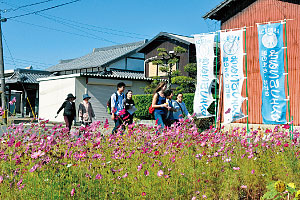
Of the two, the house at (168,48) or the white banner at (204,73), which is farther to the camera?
the house at (168,48)

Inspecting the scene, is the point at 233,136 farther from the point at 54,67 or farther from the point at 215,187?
the point at 54,67

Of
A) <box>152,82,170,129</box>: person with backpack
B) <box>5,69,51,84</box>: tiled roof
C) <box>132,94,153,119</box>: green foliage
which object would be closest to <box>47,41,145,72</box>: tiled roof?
<box>5,69,51,84</box>: tiled roof

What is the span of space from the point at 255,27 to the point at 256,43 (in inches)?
25.3

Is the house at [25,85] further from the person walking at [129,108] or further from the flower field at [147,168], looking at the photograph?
the flower field at [147,168]

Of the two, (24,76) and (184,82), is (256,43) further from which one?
(24,76)

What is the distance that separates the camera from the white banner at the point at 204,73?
11.3 m

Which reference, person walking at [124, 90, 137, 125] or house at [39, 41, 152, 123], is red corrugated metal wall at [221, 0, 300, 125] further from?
house at [39, 41, 152, 123]

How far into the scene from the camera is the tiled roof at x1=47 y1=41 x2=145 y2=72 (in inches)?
1195

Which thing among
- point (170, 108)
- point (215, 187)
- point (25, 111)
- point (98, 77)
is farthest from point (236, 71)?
point (25, 111)

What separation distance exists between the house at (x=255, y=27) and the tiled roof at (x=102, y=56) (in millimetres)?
15932

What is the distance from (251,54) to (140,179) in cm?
1141

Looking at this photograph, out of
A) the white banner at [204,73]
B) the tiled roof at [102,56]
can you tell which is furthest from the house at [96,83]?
the white banner at [204,73]

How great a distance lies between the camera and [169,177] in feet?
11.1

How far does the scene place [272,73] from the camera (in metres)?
9.08
